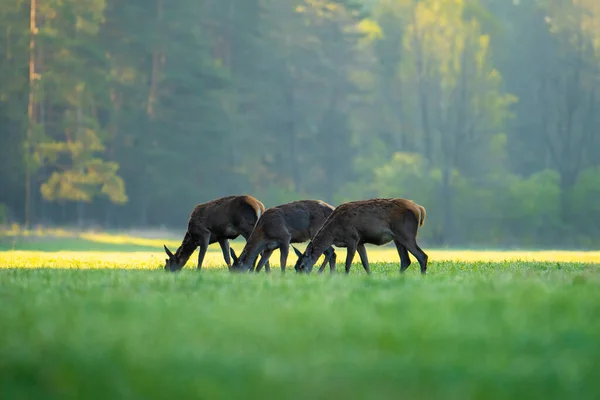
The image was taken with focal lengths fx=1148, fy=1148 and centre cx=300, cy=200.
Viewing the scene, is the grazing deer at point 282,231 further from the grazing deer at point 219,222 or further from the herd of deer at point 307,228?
the grazing deer at point 219,222

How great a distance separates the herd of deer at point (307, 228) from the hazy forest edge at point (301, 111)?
36.4 meters

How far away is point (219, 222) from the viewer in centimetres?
2125

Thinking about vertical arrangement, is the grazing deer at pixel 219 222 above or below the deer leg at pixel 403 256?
above

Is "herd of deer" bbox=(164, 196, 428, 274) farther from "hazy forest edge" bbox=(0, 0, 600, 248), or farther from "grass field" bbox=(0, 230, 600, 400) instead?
"hazy forest edge" bbox=(0, 0, 600, 248)

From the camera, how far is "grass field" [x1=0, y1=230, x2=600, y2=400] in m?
6.55

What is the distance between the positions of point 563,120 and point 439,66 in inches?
445

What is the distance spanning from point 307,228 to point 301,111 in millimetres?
56407

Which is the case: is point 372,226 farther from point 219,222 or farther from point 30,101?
point 30,101

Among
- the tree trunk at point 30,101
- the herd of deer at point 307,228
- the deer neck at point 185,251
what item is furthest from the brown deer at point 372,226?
the tree trunk at point 30,101

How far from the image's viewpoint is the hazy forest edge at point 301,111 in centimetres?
6159

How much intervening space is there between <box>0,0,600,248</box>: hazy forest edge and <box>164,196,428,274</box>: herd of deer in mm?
36401

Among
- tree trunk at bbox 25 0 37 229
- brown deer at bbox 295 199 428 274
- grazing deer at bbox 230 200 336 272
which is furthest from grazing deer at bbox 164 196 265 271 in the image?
tree trunk at bbox 25 0 37 229

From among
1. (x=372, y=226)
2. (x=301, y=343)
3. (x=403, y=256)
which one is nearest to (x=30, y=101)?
(x=403, y=256)

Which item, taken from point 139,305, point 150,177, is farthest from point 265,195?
point 139,305
